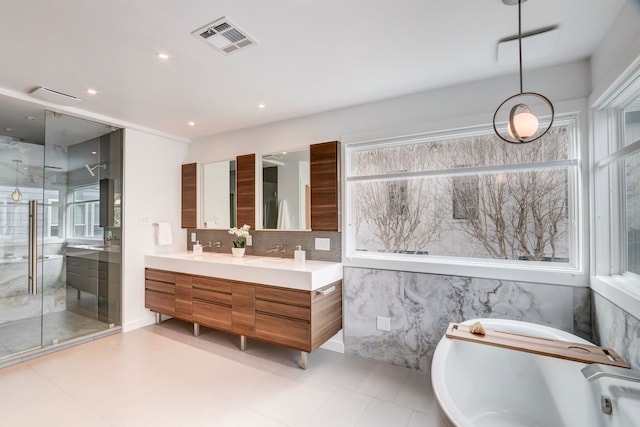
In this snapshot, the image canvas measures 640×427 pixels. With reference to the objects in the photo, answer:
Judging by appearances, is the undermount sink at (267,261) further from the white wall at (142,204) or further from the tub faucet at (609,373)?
the tub faucet at (609,373)

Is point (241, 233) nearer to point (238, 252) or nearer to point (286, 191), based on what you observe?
point (238, 252)

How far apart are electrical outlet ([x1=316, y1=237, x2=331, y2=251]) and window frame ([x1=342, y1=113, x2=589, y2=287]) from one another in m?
0.21

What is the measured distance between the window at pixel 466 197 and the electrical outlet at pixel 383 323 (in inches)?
25.5

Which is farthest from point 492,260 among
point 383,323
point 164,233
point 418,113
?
point 164,233

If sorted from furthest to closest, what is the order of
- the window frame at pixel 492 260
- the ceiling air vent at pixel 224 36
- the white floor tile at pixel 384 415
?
the window frame at pixel 492 260
the white floor tile at pixel 384 415
the ceiling air vent at pixel 224 36

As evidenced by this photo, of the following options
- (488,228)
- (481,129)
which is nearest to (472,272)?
(488,228)

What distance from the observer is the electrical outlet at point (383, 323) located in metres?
2.96

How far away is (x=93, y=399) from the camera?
2336 millimetres

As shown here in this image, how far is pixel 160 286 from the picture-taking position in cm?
380

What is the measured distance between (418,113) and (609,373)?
2.34 m

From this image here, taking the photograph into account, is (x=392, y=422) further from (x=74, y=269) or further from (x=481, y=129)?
(x=74, y=269)

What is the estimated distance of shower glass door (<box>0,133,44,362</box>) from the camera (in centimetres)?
325

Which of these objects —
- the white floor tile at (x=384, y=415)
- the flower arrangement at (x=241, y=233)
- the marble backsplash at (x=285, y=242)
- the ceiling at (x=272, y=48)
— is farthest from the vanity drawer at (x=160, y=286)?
the white floor tile at (x=384, y=415)

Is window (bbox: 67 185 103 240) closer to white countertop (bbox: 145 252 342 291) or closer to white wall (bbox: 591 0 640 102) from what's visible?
white countertop (bbox: 145 252 342 291)
